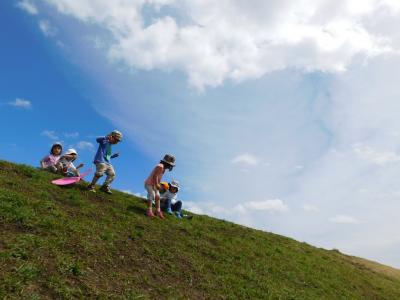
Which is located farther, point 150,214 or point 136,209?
point 136,209

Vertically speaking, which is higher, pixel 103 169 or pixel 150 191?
pixel 103 169

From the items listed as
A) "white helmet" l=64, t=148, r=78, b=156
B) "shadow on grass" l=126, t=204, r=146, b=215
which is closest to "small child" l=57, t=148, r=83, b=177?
"white helmet" l=64, t=148, r=78, b=156

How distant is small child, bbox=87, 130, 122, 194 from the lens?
20.3m

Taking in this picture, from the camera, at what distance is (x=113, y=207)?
19.6 meters

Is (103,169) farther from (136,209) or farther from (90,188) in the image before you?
(136,209)

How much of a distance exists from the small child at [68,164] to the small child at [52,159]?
0.27m

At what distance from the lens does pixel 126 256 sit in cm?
1483

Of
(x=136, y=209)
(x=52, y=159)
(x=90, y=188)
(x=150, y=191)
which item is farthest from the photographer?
(x=52, y=159)

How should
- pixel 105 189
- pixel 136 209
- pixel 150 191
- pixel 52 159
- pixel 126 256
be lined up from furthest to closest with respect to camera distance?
pixel 52 159
pixel 105 189
pixel 136 209
pixel 150 191
pixel 126 256

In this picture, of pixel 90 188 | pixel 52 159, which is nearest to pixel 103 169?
pixel 90 188

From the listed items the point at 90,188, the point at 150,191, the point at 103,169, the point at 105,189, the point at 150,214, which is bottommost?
the point at 150,214

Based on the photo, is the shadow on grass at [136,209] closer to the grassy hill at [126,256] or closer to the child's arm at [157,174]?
the grassy hill at [126,256]

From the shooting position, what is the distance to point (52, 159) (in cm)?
2266

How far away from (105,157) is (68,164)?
3059mm
